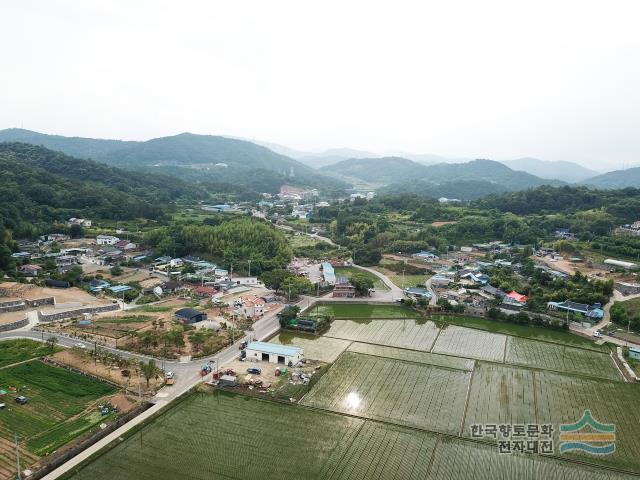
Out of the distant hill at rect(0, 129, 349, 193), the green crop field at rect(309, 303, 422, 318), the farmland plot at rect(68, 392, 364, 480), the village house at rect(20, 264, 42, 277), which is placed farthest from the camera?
the distant hill at rect(0, 129, 349, 193)

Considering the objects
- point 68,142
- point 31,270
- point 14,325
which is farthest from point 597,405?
point 68,142

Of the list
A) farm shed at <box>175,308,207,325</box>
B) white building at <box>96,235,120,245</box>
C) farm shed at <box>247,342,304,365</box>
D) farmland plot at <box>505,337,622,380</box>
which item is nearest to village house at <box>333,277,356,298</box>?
farm shed at <box>175,308,207,325</box>

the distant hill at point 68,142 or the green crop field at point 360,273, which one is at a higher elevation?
the distant hill at point 68,142

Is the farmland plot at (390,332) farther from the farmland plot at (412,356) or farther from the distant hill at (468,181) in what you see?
the distant hill at (468,181)

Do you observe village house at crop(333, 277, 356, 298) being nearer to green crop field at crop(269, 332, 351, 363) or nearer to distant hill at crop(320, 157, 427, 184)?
green crop field at crop(269, 332, 351, 363)

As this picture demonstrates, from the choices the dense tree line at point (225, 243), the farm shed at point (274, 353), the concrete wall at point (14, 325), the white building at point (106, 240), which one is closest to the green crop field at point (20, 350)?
the concrete wall at point (14, 325)
